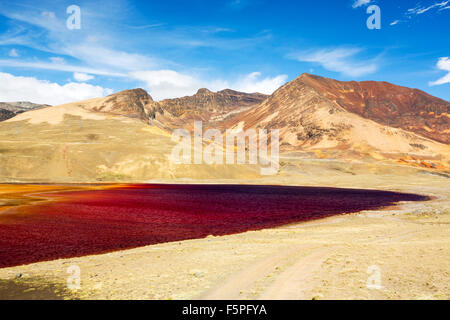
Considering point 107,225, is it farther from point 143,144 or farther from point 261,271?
point 143,144

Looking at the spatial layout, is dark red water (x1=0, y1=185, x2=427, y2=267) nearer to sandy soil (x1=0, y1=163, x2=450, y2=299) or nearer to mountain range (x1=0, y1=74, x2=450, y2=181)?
sandy soil (x1=0, y1=163, x2=450, y2=299)

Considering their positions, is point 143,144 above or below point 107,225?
above

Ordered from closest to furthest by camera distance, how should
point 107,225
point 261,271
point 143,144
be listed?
point 261,271 < point 107,225 < point 143,144

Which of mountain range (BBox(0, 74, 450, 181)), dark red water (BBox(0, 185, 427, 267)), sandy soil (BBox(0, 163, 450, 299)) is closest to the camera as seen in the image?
sandy soil (BBox(0, 163, 450, 299))

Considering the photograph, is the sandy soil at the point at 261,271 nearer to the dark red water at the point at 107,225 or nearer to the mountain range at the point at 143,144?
the dark red water at the point at 107,225

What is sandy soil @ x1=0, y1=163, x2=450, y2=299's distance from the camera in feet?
32.1

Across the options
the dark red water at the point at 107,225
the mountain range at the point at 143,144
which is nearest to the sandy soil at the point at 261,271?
the dark red water at the point at 107,225

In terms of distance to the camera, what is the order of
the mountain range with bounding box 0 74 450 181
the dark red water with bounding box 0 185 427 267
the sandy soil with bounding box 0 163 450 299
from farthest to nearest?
the mountain range with bounding box 0 74 450 181
the dark red water with bounding box 0 185 427 267
the sandy soil with bounding box 0 163 450 299

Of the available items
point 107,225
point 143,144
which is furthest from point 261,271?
point 143,144

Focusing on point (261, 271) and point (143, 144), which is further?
point (143, 144)

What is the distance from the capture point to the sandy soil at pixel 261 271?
9781 millimetres

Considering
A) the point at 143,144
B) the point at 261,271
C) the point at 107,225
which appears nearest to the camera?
the point at 261,271

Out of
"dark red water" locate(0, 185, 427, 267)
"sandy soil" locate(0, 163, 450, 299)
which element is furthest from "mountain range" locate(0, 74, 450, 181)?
"sandy soil" locate(0, 163, 450, 299)

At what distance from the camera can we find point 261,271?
1193cm
